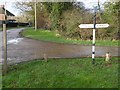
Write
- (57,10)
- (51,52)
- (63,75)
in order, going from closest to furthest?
(63,75) < (51,52) < (57,10)

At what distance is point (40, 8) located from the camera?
4259 cm

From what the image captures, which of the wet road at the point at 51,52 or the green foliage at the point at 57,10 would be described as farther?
the green foliage at the point at 57,10

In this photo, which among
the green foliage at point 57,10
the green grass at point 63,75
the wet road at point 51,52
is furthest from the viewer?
the green foliage at point 57,10

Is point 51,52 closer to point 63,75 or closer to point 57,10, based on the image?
point 63,75

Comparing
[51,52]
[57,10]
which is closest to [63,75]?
[51,52]

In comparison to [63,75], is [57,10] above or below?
above

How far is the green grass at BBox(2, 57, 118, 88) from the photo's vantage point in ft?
24.1

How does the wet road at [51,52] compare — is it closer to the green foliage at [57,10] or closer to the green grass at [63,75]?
the green grass at [63,75]

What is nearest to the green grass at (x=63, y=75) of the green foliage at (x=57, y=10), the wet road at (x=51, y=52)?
the wet road at (x=51, y=52)

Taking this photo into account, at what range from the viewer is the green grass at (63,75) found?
7332mm

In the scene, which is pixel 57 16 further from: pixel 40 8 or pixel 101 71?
pixel 101 71

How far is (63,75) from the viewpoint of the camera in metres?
8.12

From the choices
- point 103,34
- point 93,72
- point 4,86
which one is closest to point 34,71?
point 4,86

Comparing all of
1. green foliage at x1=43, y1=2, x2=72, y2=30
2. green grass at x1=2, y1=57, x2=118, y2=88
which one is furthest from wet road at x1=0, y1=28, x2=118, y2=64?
green foliage at x1=43, y1=2, x2=72, y2=30
